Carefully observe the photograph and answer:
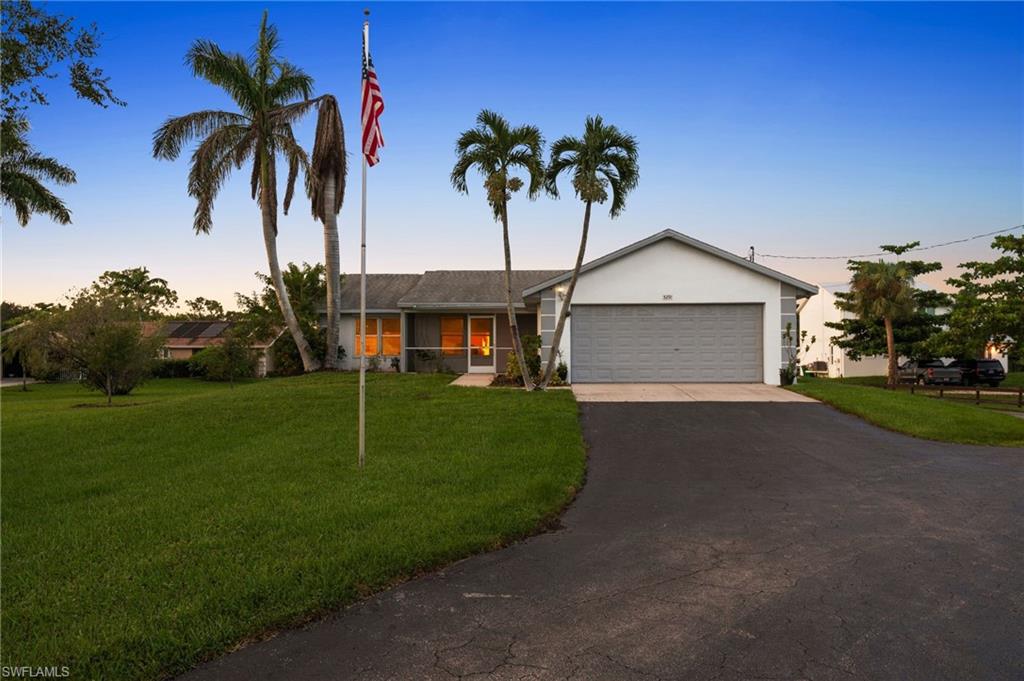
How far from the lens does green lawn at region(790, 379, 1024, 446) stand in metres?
11.3

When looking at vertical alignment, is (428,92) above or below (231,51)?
below

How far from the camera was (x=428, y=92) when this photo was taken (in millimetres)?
16031

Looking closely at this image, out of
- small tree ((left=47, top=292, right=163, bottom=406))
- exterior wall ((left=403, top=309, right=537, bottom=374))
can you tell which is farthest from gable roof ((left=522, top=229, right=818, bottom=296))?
small tree ((left=47, top=292, right=163, bottom=406))

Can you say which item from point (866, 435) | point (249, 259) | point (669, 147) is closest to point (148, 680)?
point (866, 435)

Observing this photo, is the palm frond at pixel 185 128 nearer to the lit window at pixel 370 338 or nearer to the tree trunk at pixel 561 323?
the lit window at pixel 370 338

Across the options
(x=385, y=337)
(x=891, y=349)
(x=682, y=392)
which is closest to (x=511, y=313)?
(x=682, y=392)

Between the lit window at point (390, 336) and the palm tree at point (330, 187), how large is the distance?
6.29ft

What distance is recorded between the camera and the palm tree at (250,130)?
20.0m

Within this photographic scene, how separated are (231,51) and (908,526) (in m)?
23.2

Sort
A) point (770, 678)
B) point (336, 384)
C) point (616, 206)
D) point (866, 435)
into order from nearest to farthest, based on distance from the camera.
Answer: point (770, 678)
point (866, 435)
point (616, 206)
point (336, 384)

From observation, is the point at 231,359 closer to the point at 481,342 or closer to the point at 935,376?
the point at 481,342

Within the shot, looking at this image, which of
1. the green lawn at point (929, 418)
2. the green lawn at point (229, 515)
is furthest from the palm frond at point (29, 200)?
the green lawn at point (929, 418)

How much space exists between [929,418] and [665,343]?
700 centimetres

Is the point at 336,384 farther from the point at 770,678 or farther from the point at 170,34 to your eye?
the point at 770,678
